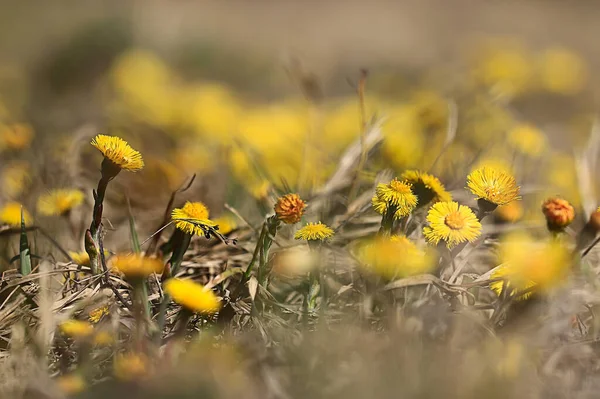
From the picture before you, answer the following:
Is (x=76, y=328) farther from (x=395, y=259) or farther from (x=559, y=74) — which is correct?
(x=559, y=74)

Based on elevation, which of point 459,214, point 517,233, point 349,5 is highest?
point 459,214

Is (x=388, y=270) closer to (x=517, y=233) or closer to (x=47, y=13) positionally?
(x=517, y=233)

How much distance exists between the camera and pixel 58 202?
4.56 ft

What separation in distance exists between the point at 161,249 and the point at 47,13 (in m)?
4.70

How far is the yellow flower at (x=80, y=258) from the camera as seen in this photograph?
4.01 feet

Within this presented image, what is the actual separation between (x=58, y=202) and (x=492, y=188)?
0.84m

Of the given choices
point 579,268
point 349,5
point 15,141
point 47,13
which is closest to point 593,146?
point 579,268

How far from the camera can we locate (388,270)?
1.08m

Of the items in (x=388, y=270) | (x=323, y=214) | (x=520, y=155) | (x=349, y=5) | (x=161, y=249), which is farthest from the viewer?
(x=349, y=5)

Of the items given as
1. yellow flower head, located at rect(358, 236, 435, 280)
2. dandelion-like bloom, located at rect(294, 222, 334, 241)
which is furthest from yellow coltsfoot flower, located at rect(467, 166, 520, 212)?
dandelion-like bloom, located at rect(294, 222, 334, 241)

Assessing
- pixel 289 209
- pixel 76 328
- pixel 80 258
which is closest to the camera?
pixel 76 328

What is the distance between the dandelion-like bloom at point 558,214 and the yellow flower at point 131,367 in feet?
2.14

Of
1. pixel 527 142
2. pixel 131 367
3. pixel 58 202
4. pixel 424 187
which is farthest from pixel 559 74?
pixel 131 367

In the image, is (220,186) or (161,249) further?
(220,186)
